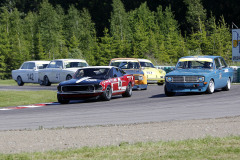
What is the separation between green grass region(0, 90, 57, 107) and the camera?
64.1 feet

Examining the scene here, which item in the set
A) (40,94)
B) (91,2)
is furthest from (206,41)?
(91,2)

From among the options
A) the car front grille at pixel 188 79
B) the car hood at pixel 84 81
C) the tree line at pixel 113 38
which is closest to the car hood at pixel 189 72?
the car front grille at pixel 188 79

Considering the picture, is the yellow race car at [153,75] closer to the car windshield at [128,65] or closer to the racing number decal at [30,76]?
the car windshield at [128,65]

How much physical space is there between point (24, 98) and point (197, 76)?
277 inches

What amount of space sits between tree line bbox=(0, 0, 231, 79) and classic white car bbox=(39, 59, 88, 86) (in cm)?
1752

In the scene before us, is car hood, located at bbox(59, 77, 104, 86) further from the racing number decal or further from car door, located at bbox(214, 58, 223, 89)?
the racing number decal

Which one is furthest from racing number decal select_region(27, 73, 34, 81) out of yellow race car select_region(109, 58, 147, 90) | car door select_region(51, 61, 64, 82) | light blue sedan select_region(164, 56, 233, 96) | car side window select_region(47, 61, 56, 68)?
light blue sedan select_region(164, 56, 233, 96)

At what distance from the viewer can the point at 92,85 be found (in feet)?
60.4

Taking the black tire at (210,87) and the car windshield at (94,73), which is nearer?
the car windshield at (94,73)

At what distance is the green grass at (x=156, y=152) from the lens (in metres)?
7.42

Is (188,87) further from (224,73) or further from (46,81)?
(46,81)

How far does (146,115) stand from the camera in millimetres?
13586

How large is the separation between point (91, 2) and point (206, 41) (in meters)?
53.3

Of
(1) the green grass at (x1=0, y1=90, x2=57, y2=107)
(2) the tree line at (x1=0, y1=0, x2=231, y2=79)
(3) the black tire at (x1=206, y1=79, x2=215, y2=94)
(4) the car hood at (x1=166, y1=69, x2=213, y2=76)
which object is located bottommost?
(1) the green grass at (x1=0, y1=90, x2=57, y2=107)
